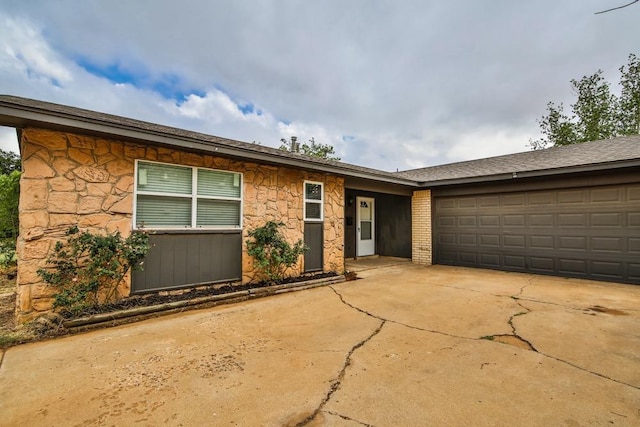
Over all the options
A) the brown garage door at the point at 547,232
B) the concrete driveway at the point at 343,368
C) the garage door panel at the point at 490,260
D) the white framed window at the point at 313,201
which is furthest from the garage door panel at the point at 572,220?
the white framed window at the point at 313,201

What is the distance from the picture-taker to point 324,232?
6.64 metres

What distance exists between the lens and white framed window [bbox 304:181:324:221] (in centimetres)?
636

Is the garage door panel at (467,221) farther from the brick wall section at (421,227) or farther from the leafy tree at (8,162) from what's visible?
the leafy tree at (8,162)

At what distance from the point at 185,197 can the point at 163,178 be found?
1.45 ft

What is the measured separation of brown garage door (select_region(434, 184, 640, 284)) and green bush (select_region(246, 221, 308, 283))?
206 inches

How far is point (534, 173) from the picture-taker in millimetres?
6480

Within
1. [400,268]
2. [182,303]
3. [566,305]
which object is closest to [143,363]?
[182,303]

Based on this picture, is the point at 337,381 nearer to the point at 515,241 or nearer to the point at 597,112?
the point at 515,241

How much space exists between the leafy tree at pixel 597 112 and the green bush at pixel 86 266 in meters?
24.0

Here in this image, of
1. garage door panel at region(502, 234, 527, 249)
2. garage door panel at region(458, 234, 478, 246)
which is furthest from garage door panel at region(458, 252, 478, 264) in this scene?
garage door panel at region(502, 234, 527, 249)

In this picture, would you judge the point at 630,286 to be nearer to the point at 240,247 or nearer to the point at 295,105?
the point at 240,247

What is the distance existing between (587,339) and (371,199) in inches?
310

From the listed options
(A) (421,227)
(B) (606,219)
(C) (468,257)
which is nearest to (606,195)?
(B) (606,219)

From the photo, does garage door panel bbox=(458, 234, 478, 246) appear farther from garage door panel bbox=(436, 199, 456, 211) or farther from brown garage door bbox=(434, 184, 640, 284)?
garage door panel bbox=(436, 199, 456, 211)
